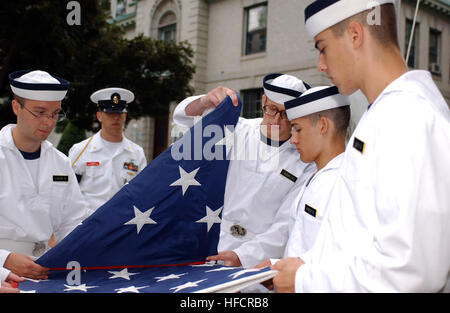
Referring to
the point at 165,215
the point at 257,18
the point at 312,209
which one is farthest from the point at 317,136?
the point at 257,18

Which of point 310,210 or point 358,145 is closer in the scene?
point 358,145

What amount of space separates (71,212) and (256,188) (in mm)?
1375

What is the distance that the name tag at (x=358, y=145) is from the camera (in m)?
1.48

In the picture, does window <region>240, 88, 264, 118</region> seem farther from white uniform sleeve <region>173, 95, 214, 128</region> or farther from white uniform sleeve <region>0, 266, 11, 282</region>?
white uniform sleeve <region>0, 266, 11, 282</region>

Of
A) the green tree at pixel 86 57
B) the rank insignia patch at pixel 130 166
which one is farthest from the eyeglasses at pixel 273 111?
the green tree at pixel 86 57

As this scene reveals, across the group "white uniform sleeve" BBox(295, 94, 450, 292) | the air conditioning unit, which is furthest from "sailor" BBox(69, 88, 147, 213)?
the air conditioning unit

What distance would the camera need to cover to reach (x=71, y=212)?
125 inches

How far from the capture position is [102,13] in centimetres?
1299

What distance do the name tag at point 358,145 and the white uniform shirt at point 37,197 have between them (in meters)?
2.23

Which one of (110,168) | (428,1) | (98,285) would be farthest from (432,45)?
(98,285)

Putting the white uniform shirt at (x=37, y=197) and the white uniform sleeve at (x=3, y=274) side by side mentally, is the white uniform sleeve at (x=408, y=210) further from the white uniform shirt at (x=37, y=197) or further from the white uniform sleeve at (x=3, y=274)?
the white uniform shirt at (x=37, y=197)

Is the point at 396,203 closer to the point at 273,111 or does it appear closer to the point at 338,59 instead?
the point at 338,59

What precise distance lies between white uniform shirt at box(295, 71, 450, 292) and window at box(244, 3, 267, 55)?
14912mm

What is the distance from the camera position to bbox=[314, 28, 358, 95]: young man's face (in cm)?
165
